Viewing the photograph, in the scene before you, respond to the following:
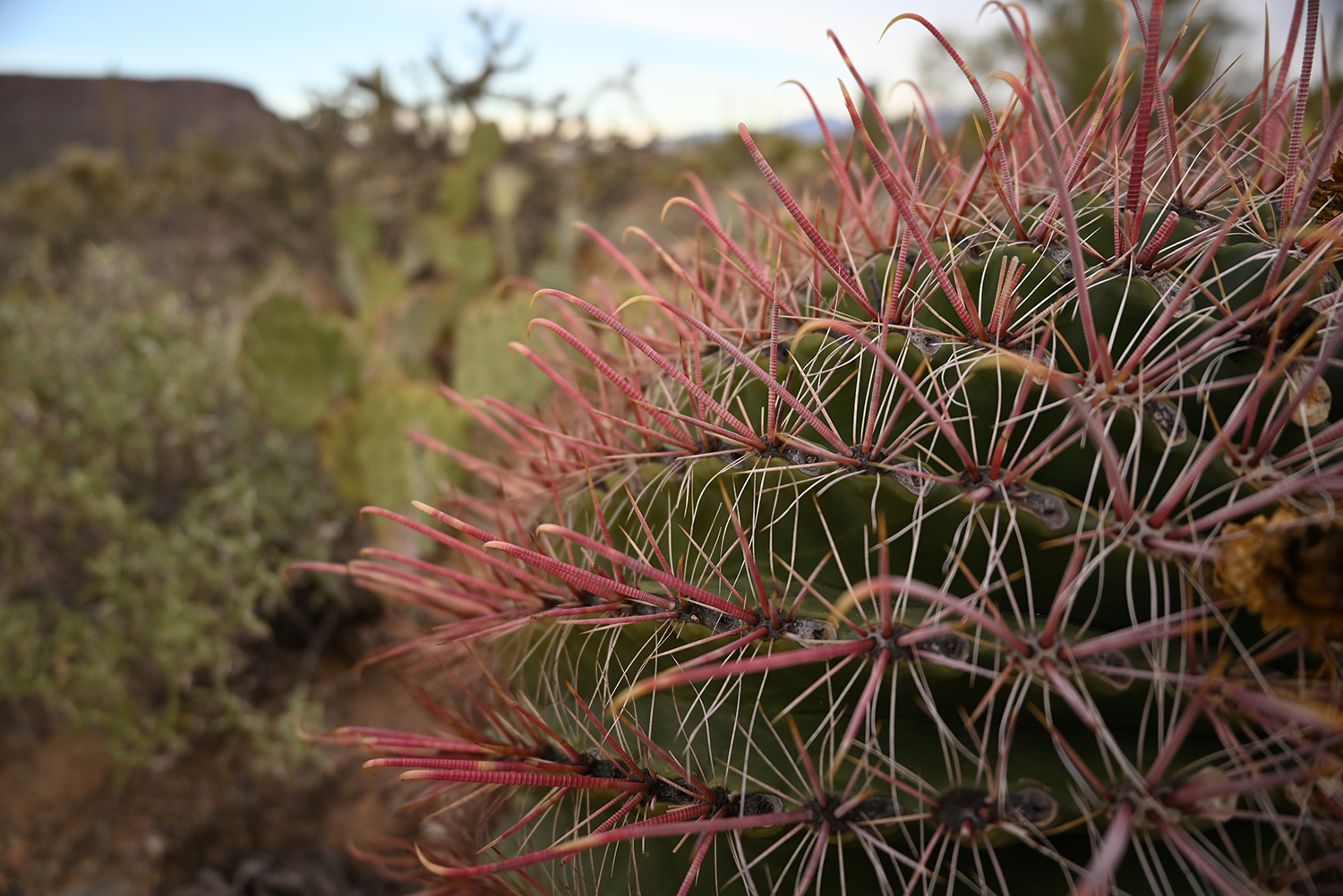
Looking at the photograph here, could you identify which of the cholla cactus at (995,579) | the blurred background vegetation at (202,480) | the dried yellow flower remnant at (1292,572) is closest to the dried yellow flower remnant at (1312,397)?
the cholla cactus at (995,579)

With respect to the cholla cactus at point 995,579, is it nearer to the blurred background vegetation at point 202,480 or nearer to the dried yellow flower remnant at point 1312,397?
the dried yellow flower remnant at point 1312,397

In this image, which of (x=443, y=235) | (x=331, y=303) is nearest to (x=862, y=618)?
(x=443, y=235)

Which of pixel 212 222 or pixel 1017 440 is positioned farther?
pixel 212 222

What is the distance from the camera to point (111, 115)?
595 inches

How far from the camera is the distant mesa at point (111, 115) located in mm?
14211

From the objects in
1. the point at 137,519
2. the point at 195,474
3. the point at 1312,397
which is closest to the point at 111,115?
the point at 195,474

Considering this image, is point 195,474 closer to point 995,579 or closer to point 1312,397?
point 995,579

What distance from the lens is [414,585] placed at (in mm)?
1098

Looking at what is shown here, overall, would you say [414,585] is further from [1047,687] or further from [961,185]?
[961,185]

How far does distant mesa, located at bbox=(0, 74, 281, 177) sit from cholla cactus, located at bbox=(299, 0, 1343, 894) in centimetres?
1498

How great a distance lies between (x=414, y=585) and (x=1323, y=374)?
1.05m

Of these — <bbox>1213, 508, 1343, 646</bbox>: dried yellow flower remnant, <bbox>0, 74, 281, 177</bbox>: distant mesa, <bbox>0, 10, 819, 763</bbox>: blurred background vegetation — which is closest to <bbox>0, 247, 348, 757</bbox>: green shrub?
<bbox>0, 10, 819, 763</bbox>: blurred background vegetation

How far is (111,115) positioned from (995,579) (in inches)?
763

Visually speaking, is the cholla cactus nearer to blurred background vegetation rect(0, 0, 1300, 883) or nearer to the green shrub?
blurred background vegetation rect(0, 0, 1300, 883)
